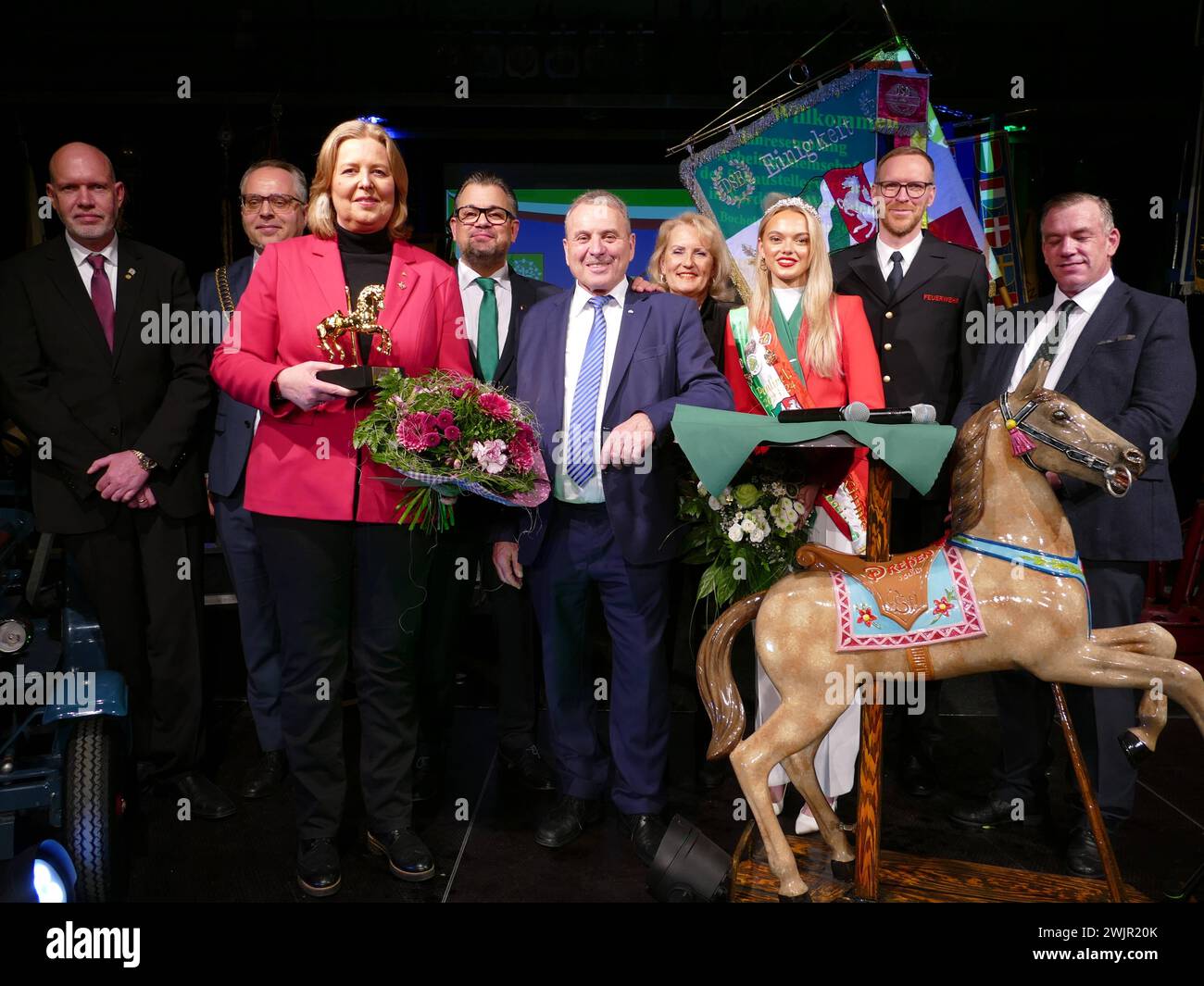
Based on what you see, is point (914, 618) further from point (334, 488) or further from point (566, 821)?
point (334, 488)

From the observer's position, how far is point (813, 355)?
3176mm

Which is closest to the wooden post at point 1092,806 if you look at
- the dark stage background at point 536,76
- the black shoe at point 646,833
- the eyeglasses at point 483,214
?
the black shoe at point 646,833

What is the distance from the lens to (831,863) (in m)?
2.93

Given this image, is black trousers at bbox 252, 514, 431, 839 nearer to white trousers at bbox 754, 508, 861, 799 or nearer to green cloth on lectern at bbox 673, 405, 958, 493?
green cloth on lectern at bbox 673, 405, 958, 493

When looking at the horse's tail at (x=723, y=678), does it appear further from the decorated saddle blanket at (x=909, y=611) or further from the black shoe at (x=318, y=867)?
the black shoe at (x=318, y=867)

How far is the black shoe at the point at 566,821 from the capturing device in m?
3.34

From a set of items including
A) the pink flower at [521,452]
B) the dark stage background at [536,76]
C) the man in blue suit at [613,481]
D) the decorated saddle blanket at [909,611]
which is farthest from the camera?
the dark stage background at [536,76]

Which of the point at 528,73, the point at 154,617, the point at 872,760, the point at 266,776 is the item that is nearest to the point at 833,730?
the point at 872,760

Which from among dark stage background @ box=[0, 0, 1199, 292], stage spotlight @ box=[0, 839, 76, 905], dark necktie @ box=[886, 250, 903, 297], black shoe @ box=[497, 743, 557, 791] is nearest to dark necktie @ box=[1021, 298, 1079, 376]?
dark necktie @ box=[886, 250, 903, 297]

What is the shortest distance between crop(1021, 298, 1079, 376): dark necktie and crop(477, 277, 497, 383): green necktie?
1895 millimetres

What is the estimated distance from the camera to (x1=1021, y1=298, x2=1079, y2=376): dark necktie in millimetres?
3385

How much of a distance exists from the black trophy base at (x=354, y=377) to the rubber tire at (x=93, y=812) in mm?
1230
